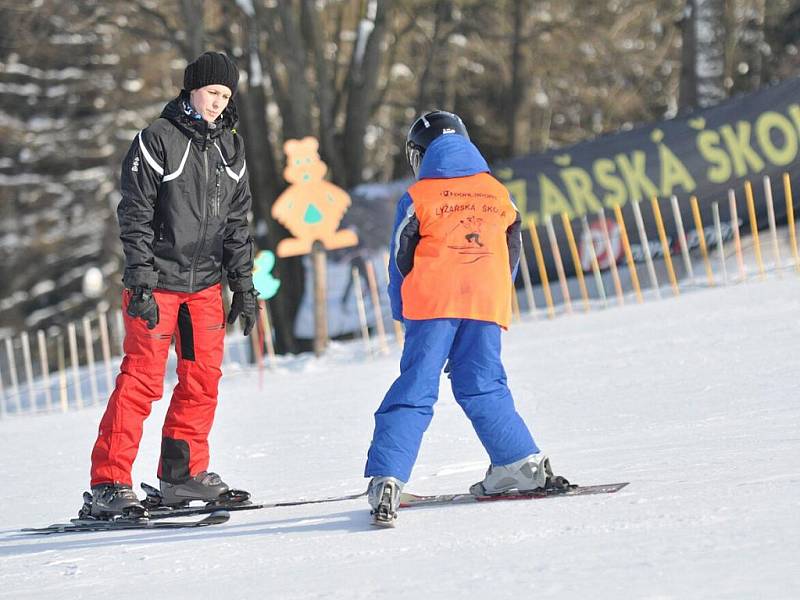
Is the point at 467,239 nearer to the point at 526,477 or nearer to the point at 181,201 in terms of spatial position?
the point at 526,477

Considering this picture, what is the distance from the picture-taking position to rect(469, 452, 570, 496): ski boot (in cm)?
477

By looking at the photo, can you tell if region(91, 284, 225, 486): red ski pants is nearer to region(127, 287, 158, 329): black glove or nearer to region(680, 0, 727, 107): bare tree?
region(127, 287, 158, 329): black glove

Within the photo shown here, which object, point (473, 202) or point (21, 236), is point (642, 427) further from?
point (21, 236)

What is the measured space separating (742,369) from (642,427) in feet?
5.07

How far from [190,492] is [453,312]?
4.70ft

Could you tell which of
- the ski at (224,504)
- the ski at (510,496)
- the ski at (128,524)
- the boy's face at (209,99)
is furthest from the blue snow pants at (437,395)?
the boy's face at (209,99)

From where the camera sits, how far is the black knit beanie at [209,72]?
17.0 feet

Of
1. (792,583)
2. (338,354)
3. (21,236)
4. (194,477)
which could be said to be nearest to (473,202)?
(194,477)

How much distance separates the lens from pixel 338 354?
1307 cm

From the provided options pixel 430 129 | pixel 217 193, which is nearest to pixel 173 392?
pixel 217 193

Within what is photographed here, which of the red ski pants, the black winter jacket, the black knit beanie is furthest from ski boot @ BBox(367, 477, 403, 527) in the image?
the black knit beanie

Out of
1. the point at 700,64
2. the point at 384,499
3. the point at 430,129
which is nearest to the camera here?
the point at 384,499

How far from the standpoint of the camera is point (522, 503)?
4656mm

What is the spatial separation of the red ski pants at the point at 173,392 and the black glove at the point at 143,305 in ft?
0.22
